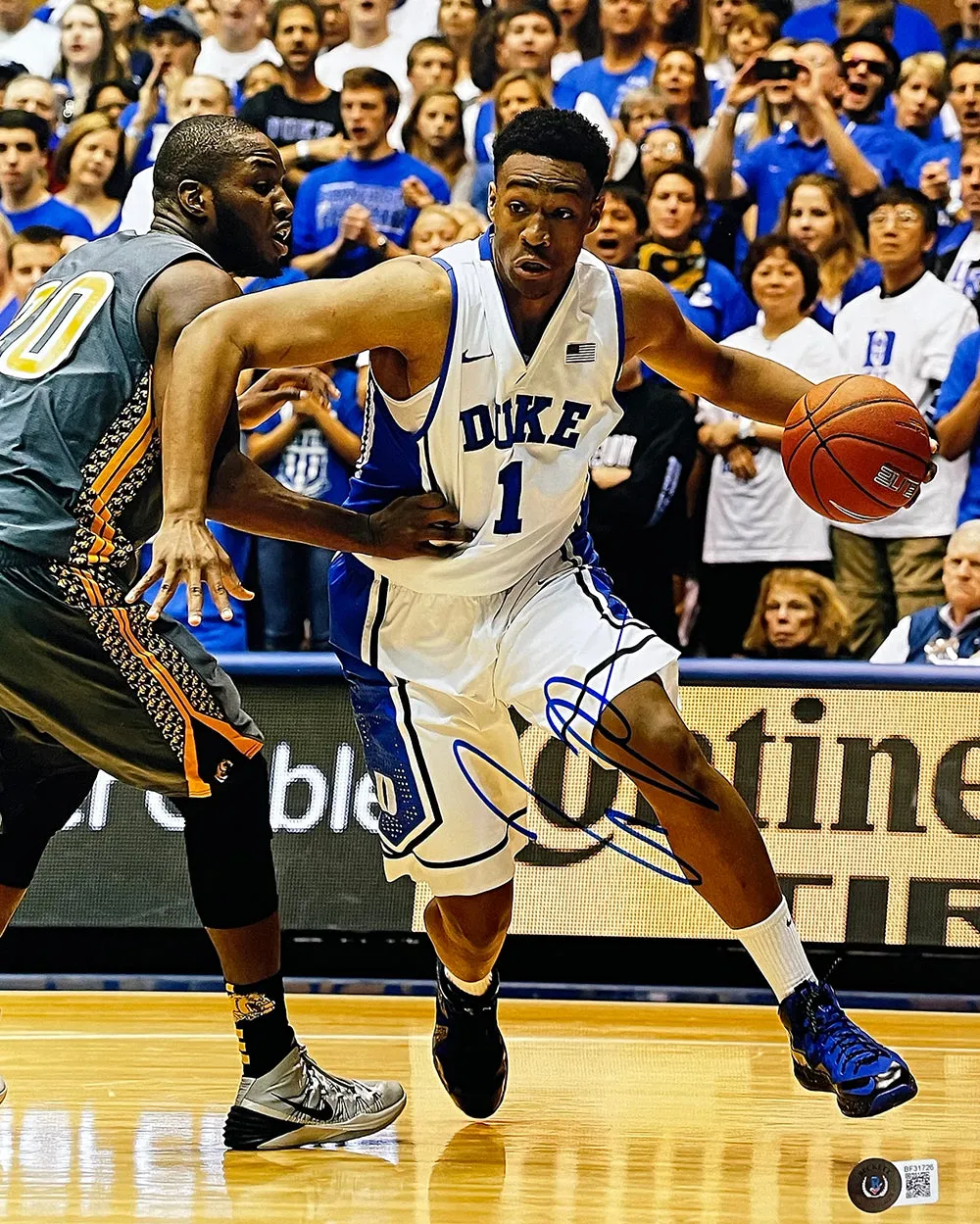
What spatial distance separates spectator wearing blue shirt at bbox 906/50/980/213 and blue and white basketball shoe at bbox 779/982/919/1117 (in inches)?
166

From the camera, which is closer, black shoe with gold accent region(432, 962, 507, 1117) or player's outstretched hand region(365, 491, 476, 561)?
player's outstretched hand region(365, 491, 476, 561)

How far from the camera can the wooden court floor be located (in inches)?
117

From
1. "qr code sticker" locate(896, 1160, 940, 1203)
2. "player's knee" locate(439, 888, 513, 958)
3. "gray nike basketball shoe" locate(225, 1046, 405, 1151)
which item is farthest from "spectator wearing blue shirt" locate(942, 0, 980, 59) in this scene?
"qr code sticker" locate(896, 1160, 940, 1203)

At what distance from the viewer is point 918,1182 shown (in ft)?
8.61

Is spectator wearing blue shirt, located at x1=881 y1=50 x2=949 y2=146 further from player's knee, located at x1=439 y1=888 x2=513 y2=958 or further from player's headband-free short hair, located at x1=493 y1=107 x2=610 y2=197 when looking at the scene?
player's knee, located at x1=439 y1=888 x2=513 y2=958

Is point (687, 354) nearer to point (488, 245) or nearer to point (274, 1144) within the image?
point (488, 245)

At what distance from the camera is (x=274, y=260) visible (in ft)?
11.3

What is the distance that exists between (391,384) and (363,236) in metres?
3.24

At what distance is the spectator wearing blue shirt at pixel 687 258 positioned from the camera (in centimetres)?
634

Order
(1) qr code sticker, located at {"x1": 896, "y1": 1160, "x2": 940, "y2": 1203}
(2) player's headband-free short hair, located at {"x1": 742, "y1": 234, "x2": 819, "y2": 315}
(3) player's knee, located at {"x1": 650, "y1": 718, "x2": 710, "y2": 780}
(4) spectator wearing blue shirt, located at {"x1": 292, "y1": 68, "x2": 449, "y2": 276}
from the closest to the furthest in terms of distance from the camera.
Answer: (1) qr code sticker, located at {"x1": 896, "y1": 1160, "x2": 940, "y2": 1203}
(3) player's knee, located at {"x1": 650, "y1": 718, "x2": 710, "y2": 780}
(2) player's headband-free short hair, located at {"x1": 742, "y1": 234, "x2": 819, "y2": 315}
(4) spectator wearing blue shirt, located at {"x1": 292, "y1": 68, "x2": 449, "y2": 276}

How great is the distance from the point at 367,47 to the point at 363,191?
40.3 inches

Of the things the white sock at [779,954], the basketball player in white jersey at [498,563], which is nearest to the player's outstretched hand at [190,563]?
the basketball player in white jersey at [498,563]

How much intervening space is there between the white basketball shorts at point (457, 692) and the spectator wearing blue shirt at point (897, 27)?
4.39m
